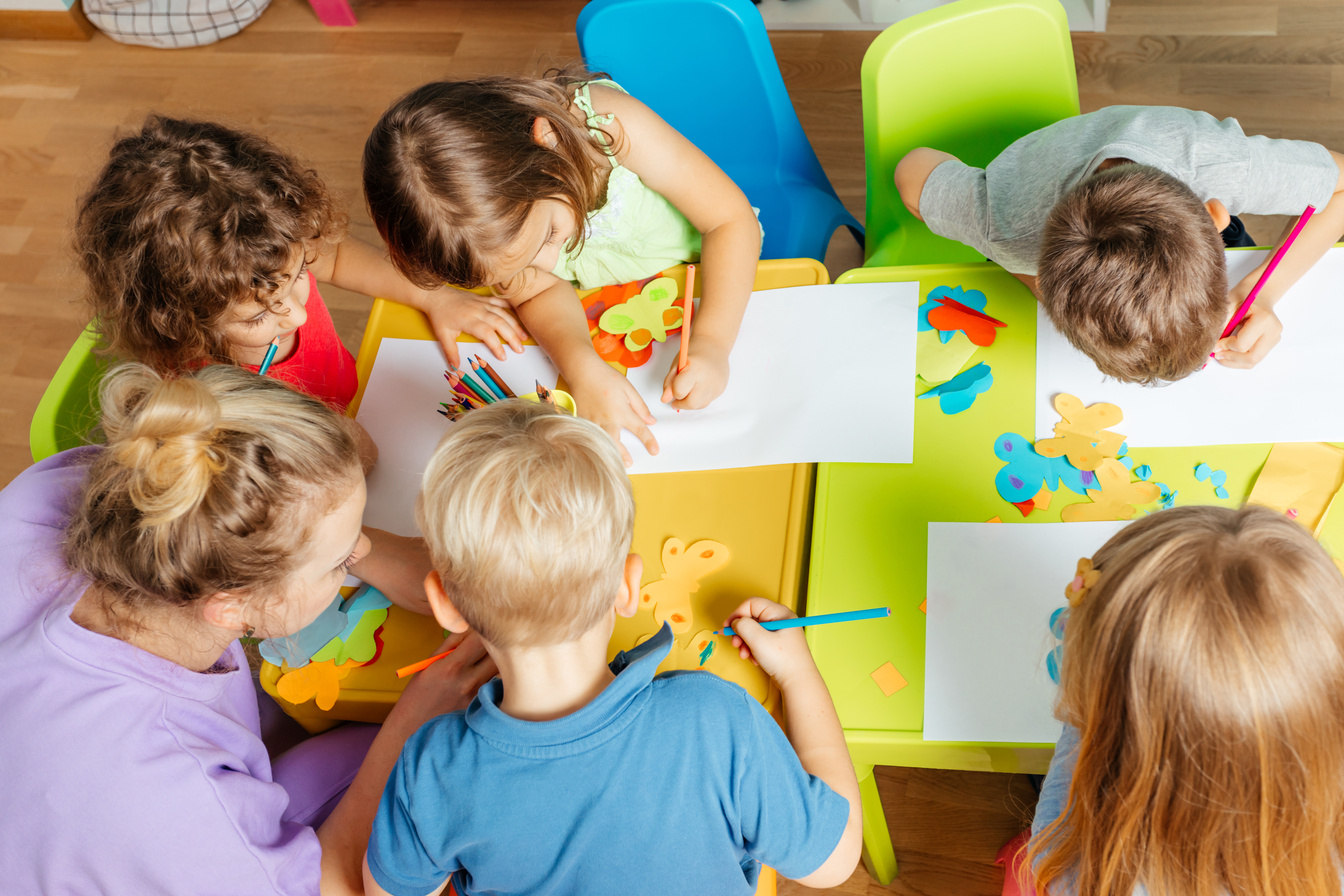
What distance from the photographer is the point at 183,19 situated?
98.0 inches

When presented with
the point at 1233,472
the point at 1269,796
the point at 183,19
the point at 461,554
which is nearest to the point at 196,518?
the point at 461,554

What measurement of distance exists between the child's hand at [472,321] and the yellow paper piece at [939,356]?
48cm

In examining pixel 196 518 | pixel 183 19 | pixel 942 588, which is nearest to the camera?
pixel 196 518

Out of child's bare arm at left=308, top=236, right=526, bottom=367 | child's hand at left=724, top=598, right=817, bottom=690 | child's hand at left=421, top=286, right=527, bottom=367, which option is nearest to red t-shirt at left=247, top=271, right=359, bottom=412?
child's bare arm at left=308, top=236, right=526, bottom=367

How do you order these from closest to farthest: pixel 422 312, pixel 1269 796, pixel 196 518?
pixel 1269 796
pixel 196 518
pixel 422 312

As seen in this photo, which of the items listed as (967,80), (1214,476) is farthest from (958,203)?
(1214,476)

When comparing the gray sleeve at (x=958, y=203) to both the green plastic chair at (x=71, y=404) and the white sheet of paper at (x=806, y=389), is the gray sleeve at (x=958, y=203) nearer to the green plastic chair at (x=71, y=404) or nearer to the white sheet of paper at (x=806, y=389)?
the white sheet of paper at (x=806, y=389)

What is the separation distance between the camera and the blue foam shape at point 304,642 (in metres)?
0.97

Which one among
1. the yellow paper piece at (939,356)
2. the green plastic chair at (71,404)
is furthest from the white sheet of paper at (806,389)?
the green plastic chair at (71,404)

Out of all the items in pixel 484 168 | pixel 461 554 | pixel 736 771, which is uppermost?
pixel 484 168

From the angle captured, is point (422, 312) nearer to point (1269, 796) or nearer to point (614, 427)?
point (614, 427)

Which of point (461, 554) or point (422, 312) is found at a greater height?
point (461, 554)

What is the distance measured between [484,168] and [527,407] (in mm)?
308

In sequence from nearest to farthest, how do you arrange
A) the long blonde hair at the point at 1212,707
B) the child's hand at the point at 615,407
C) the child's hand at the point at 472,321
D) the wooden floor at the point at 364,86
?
the long blonde hair at the point at 1212,707
the child's hand at the point at 615,407
the child's hand at the point at 472,321
the wooden floor at the point at 364,86
